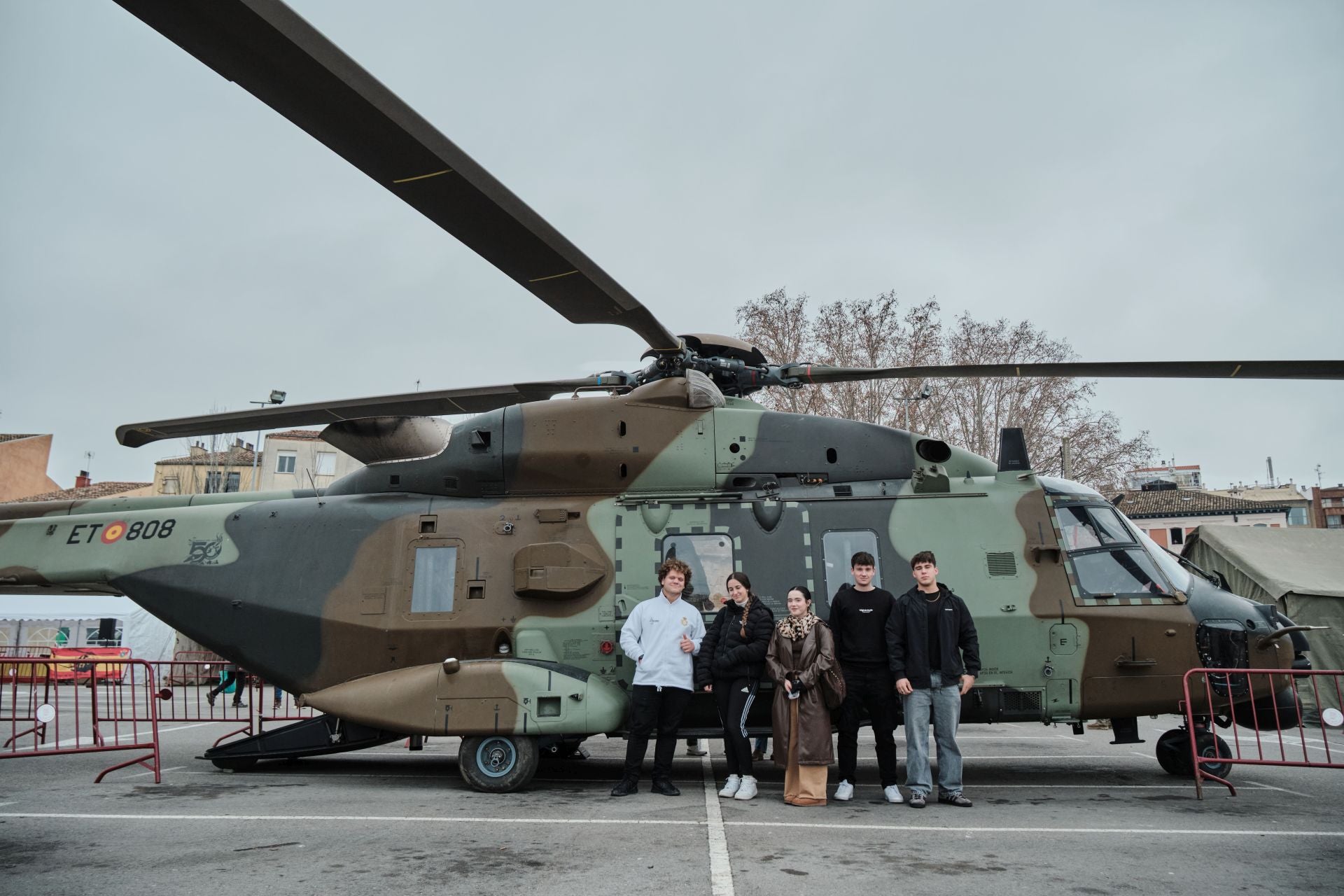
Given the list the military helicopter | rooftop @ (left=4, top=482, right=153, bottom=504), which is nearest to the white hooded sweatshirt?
the military helicopter

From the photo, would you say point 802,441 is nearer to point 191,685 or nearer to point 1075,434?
point 1075,434

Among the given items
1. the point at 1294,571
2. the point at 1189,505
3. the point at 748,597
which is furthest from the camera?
the point at 1189,505

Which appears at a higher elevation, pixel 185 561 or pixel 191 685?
pixel 185 561

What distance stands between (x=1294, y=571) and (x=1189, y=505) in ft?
139

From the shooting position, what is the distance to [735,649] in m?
7.25

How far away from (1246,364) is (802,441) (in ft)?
11.8

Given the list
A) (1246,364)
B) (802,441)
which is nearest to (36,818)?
(802,441)

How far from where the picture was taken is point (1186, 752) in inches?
331

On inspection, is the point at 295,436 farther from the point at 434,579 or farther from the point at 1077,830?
the point at 1077,830

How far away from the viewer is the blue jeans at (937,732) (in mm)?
6918

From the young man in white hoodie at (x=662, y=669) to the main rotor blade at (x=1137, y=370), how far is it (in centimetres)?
250

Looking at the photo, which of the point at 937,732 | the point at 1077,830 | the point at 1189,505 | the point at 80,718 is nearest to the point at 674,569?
the point at 937,732

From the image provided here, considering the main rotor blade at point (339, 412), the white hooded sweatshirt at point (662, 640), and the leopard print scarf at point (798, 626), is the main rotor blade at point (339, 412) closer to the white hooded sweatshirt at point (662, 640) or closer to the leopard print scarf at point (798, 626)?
the white hooded sweatshirt at point (662, 640)

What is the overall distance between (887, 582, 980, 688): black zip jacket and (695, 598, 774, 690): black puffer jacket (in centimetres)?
98
